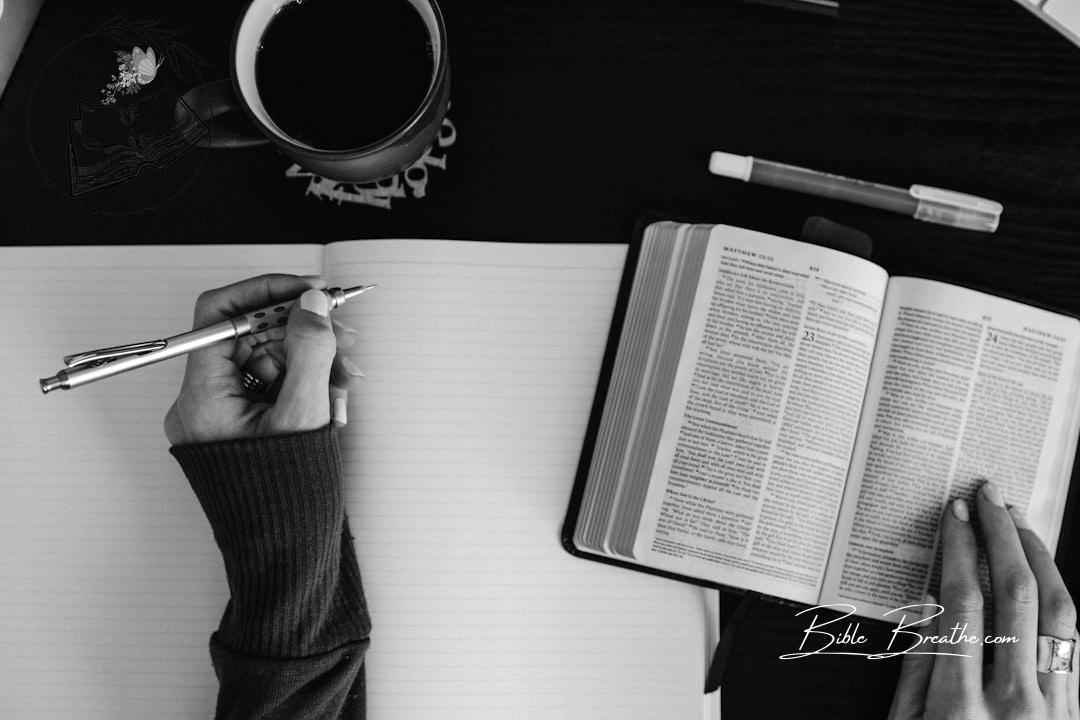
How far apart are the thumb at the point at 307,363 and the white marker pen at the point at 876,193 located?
0.34 metres

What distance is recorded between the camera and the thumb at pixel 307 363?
53 centimetres

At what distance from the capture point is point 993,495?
1.92 ft

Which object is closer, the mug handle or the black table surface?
the mug handle

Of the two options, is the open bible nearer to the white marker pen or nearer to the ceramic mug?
the white marker pen

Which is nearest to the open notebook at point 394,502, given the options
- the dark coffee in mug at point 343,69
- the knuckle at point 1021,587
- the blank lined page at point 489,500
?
the blank lined page at point 489,500

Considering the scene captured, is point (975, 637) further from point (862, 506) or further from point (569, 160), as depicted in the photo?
point (569, 160)

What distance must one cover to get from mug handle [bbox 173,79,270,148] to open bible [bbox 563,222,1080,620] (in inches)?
13.1

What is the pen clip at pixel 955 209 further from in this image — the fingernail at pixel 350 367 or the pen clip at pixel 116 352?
the pen clip at pixel 116 352

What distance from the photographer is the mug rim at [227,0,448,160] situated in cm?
50

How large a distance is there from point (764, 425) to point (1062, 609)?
0.89ft

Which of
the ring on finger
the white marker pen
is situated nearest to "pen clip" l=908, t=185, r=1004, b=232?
the white marker pen

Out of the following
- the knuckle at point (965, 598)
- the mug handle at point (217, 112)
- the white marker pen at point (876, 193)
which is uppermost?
the white marker pen at point (876, 193)

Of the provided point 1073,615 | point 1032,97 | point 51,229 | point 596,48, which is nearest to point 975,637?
point 1073,615

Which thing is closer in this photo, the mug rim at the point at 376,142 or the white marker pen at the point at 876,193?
the mug rim at the point at 376,142
